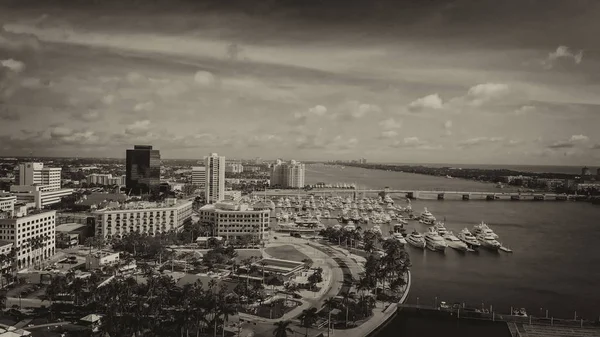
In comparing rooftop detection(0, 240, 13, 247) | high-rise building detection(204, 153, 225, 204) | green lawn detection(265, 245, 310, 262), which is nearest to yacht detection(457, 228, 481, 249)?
green lawn detection(265, 245, 310, 262)

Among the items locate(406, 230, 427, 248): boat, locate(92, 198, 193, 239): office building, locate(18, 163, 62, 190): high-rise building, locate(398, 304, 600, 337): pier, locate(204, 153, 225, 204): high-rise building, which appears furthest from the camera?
locate(204, 153, 225, 204): high-rise building

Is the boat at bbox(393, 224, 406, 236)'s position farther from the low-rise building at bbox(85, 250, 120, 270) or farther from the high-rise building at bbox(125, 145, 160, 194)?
the high-rise building at bbox(125, 145, 160, 194)

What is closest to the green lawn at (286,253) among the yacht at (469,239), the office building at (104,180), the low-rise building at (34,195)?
the yacht at (469,239)

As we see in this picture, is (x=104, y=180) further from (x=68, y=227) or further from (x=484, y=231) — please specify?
(x=484, y=231)

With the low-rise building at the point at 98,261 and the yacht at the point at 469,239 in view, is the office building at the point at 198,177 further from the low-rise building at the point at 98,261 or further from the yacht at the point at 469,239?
the low-rise building at the point at 98,261

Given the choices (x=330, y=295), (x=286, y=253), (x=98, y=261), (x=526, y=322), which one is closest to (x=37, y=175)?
(x=98, y=261)

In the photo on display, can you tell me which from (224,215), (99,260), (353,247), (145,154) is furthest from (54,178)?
(353,247)
